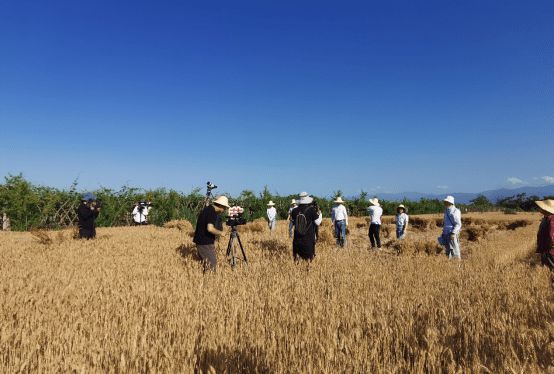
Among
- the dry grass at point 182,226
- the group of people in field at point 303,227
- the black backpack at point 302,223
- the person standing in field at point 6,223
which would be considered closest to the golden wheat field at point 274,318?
the group of people in field at point 303,227

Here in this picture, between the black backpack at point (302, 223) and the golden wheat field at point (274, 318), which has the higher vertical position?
the black backpack at point (302, 223)

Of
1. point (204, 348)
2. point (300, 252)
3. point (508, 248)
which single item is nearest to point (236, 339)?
point (204, 348)

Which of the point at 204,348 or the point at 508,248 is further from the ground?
the point at 204,348

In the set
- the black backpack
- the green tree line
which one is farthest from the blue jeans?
the green tree line

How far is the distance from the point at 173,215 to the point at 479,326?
68.6ft

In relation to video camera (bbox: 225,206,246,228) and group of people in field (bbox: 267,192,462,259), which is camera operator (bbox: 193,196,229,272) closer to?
video camera (bbox: 225,206,246,228)

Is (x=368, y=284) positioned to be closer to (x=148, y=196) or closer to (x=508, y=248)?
(x=508, y=248)

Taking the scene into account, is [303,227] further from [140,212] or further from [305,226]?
[140,212]

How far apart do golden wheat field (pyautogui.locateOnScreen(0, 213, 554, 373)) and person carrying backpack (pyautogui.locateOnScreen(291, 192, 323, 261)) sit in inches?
15.4

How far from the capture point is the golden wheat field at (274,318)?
2707 millimetres

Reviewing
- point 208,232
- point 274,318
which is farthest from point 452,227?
point 274,318

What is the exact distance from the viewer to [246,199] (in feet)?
91.4

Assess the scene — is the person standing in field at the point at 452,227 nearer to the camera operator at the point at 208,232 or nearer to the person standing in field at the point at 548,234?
the person standing in field at the point at 548,234

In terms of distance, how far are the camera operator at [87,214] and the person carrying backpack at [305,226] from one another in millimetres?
6478
